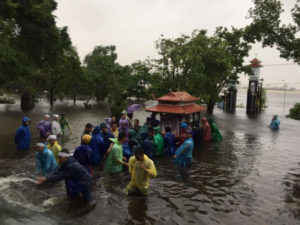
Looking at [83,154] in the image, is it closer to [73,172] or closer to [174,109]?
[73,172]

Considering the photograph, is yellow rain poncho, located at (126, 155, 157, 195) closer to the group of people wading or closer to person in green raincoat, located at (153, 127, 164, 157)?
the group of people wading

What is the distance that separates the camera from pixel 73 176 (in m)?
5.92

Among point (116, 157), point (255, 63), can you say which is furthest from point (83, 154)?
point (255, 63)

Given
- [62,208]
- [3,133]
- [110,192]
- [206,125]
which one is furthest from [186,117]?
[3,133]

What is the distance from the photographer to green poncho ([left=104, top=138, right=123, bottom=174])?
7719 millimetres

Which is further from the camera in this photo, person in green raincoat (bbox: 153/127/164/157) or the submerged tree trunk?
the submerged tree trunk

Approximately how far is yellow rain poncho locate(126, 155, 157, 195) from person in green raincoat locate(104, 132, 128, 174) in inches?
32.4

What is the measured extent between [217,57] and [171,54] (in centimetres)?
495

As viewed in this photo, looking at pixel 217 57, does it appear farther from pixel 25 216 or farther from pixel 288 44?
pixel 25 216

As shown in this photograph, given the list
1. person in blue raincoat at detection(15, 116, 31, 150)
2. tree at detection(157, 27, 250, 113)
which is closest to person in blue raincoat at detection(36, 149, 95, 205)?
person in blue raincoat at detection(15, 116, 31, 150)

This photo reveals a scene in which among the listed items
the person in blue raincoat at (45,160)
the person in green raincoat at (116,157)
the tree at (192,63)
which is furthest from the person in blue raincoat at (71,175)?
the tree at (192,63)

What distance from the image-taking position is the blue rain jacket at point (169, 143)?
10.9 metres

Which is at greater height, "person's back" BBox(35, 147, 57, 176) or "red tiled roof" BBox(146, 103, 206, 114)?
"red tiled roof" BBox(146, 103, 206, 114)

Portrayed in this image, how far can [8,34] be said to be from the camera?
18750 mm
